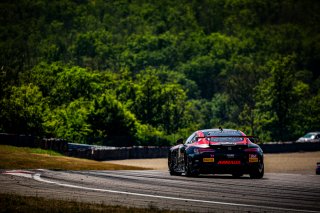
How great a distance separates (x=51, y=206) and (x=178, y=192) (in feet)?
11.4

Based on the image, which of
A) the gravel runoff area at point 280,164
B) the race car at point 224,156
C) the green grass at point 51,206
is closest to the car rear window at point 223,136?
the race car at point 224,156

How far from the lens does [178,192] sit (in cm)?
1480

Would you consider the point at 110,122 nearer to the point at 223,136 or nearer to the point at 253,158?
the point at 223,136

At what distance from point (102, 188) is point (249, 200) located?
344 cm

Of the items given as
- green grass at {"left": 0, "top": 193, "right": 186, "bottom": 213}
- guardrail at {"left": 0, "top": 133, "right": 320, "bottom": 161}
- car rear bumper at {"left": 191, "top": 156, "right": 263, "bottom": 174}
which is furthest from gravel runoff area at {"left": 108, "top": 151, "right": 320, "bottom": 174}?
green grass at {"left": 0, "top": 193, "right": 186, "bottom": 213}

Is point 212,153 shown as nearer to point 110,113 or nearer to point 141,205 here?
point 141,205

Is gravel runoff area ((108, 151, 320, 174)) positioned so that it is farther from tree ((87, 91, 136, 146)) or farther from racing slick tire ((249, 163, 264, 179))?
tree ((87, 91, 136, 146))

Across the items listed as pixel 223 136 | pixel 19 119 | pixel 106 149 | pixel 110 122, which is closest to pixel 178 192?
pixel 223 136

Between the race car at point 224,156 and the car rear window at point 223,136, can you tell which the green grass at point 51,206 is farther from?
the car rear window at point 223,136

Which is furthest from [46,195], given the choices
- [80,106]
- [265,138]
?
[265,138]

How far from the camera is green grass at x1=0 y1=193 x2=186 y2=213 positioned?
11.5 m

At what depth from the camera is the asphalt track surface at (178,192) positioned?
1253 cm

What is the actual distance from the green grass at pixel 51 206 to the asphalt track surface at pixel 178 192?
0.52 metres

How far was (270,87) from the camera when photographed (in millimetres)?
108438
